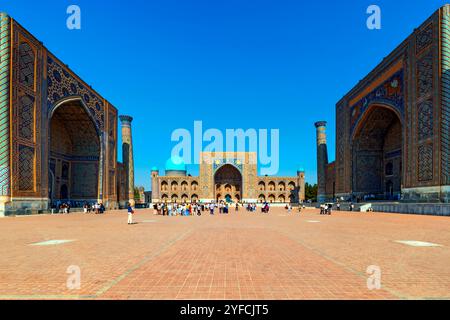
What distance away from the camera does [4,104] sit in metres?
19.9

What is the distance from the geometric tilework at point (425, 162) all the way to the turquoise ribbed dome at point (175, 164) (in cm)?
5710

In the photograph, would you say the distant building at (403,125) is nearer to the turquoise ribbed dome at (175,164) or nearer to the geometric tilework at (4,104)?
the geometric tilework at (4,104)

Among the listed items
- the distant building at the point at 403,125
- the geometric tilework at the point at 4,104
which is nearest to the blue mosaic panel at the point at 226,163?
the distant building at the point at 403,125

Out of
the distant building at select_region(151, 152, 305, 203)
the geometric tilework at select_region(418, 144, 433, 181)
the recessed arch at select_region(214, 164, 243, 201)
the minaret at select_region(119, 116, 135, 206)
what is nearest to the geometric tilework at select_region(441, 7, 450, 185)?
the geometric tilework at select_region(418, 144, 433, 181)

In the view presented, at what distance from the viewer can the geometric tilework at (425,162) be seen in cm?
2327

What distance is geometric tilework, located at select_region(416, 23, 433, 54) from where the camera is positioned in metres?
24.1

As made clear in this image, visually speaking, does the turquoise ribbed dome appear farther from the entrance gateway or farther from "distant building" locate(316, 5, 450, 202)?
"distant building" locate(316, 5, 450, 202)

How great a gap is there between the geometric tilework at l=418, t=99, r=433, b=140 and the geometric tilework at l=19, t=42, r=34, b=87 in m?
29.4

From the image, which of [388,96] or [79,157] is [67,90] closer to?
[79,157]

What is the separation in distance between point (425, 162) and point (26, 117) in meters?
29.4

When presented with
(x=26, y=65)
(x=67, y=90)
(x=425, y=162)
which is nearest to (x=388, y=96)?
(x=425, y=162)
